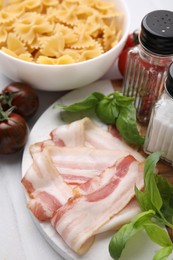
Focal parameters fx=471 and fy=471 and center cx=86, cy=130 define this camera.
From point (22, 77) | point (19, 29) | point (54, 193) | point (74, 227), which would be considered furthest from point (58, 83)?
point (74, 227)

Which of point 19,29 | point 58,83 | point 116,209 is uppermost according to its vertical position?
point 19,29

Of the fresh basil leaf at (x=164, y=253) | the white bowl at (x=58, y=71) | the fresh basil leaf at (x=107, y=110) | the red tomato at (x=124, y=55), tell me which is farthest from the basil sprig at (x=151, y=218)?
the red tomato at (x=124, y=55)

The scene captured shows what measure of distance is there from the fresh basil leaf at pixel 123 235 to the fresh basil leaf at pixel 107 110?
0.40m

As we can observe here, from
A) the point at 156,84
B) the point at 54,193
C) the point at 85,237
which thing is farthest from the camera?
the point at 156,84

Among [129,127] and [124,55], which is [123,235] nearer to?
[129,127]

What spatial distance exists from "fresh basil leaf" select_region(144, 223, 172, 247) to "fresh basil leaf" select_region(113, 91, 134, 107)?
1.43ft

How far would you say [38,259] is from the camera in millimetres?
1179

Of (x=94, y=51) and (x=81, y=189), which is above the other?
(x=94, y=51)

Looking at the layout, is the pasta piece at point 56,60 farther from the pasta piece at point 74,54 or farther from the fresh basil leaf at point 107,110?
the fresh basil leaf at point 107,110

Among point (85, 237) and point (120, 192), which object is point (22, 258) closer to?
point (85, 237)

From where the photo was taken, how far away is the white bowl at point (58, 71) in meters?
1.37

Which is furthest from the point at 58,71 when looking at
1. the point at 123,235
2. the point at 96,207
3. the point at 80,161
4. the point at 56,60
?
the point at 123,235

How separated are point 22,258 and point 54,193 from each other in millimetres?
180

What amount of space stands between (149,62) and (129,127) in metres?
0.20
